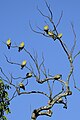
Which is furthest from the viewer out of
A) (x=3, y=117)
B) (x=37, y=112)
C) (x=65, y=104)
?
(x=3, y=117)

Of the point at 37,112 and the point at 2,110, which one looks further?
the point at 2,110

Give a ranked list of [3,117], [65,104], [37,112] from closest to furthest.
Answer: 1. [37,112]
2. [65,104]
3. [3,117]

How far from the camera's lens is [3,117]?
11555 millimetres

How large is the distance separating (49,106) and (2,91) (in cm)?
576

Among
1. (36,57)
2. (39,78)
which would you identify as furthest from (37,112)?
(36,57)

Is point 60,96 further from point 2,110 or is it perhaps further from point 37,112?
point 2,110

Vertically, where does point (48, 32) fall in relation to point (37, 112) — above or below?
above

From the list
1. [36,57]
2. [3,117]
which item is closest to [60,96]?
[36,57]

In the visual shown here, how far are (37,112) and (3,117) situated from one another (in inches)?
217

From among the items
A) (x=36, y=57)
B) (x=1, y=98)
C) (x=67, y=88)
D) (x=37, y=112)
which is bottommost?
(x=37, y=112)

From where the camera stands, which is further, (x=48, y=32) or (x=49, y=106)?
(x=48, y=32)

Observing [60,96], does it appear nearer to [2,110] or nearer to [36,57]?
[36,57]

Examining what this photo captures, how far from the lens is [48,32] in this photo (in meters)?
6.76

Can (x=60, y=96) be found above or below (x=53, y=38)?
below
